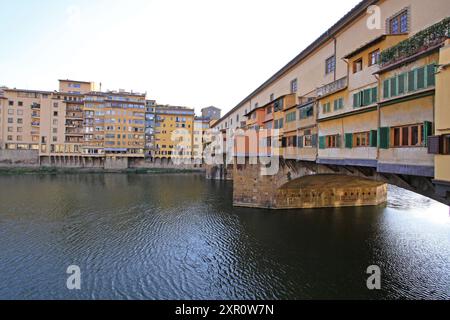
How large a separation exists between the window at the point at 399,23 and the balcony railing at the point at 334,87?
289 centimetres

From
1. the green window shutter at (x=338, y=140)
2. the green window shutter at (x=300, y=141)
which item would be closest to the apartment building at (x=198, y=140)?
the green window shutter at (x=300, y=141)

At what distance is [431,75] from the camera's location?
8.20 m

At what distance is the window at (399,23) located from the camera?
37.9ft

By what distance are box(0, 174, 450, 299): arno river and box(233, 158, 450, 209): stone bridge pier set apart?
136cm

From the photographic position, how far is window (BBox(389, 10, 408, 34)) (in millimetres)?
11539

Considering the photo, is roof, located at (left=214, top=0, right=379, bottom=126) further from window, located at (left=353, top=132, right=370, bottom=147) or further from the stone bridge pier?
the stone bridge pier

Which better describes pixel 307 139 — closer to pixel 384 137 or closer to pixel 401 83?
pixel 384 137

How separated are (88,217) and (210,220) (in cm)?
1111

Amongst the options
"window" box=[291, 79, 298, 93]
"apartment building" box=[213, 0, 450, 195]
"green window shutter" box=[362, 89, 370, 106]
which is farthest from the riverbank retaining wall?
"green window shutter" box=[362, 89, 370, 106]

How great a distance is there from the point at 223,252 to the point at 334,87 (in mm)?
11851

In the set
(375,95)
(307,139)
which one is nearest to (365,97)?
(375,95)

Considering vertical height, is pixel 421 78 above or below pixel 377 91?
below
